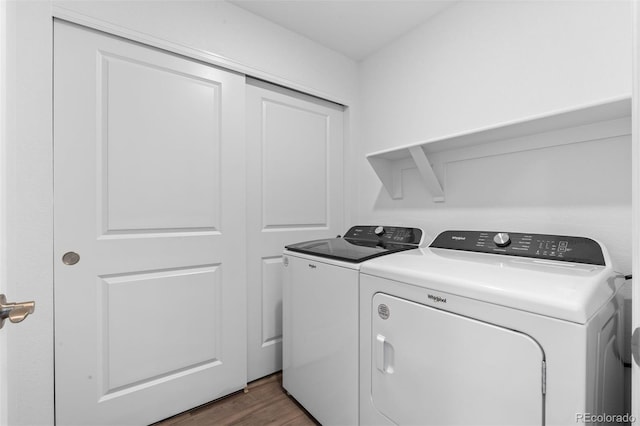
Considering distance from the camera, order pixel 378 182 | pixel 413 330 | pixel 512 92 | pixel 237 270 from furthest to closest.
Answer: pixel 378 182 → pixel 237 270 → pixel 512 92 → pixel 413 330

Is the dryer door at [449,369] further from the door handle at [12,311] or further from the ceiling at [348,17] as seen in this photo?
the ceiling at [348,17]

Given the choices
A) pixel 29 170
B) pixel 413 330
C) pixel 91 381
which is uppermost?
pixel 29 170

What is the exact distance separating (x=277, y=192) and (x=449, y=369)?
4.73ft

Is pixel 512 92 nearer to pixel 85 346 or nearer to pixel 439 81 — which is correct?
pixel 439 81

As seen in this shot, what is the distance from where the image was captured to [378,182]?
Result: 2.20 m

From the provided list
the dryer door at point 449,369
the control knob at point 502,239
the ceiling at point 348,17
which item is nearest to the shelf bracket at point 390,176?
the control knob at point 502,239

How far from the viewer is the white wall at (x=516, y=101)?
1.20 metres

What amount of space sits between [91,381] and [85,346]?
0.18m

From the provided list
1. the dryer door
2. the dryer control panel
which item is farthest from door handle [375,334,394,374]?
the dryer control panel

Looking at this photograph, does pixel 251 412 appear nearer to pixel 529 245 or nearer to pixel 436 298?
pixel 436 298

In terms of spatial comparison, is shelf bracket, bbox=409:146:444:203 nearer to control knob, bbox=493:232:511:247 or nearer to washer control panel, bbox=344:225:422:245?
washer control panel, bbox=344:225:422:245

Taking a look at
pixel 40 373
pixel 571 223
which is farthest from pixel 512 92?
pixel 40 373

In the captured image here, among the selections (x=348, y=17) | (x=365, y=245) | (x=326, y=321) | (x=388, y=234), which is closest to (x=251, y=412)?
(x=326, y=321)

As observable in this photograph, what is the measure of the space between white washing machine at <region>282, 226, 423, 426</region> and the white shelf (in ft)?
1.35
